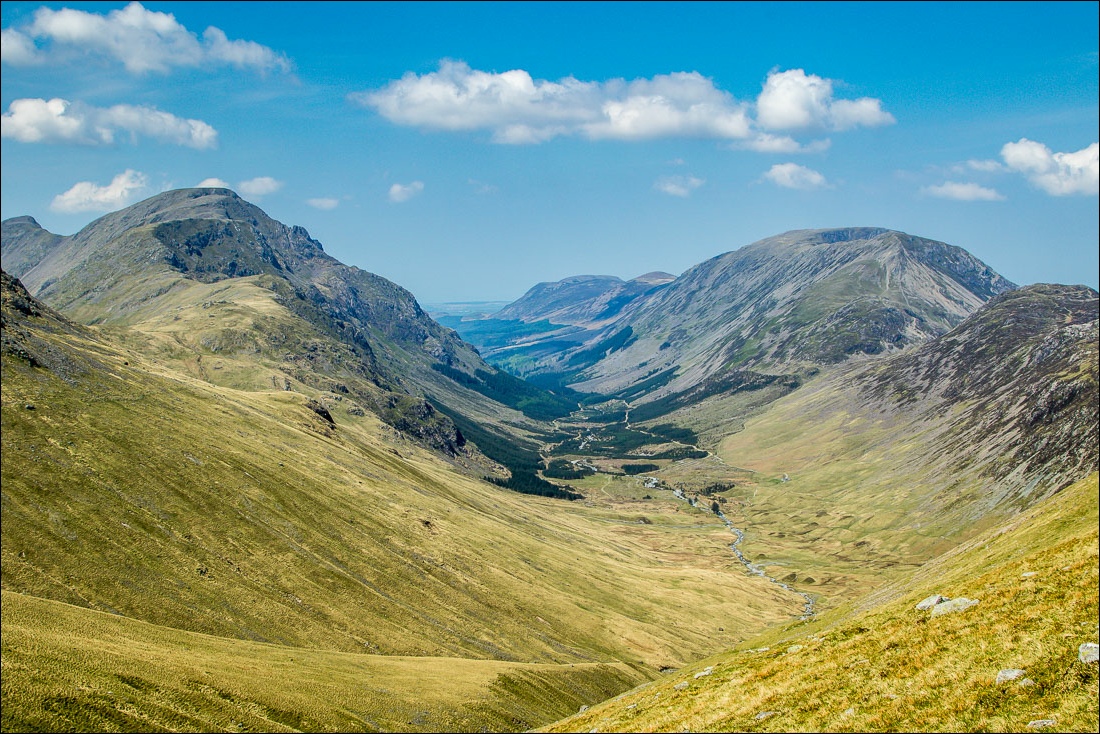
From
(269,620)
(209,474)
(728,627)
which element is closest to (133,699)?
(269,620)

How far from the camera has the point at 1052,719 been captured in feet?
87.3

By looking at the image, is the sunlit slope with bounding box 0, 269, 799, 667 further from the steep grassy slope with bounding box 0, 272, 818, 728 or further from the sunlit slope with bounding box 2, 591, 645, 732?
the sunlit slope with bounding box 2, 591, 645, 732

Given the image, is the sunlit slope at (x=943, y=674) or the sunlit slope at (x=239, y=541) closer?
the sunlit slope at (x=943, y=674)

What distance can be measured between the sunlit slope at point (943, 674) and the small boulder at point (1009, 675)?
0.15 metres

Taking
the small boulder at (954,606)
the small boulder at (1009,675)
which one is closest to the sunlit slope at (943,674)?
the small boulder at (1009,675)

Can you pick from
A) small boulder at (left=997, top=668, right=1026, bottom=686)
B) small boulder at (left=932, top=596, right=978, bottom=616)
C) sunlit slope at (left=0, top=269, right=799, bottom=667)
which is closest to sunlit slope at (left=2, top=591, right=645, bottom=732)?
sunlit slope at (left=0, top=269, right=799, bottom=667)

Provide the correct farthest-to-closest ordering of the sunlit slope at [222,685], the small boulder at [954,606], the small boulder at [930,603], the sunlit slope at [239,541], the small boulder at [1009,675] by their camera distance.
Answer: the sunlit slope at [239,541], the sunlit slope at [222,685], the small boulder at [930,603], the small boulder at [954,606], the small boulder at [1009,675]

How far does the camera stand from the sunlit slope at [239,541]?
9719cm

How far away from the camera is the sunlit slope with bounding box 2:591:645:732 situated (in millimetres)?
51688

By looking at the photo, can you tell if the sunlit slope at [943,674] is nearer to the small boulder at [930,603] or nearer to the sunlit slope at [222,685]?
the small boulder at [930,603]

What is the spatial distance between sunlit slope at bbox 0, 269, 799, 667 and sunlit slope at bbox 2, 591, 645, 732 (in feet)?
46.6

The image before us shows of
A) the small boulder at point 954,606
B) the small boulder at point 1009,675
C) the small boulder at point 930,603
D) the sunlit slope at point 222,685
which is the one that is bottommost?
the sunlit slope at point 222,685

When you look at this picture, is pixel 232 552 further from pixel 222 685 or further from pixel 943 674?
pixel 943 674

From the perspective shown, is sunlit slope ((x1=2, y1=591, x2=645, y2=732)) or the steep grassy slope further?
the steep grassy slope
